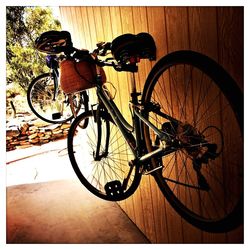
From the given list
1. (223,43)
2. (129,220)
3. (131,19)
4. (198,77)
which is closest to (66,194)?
(129,220)

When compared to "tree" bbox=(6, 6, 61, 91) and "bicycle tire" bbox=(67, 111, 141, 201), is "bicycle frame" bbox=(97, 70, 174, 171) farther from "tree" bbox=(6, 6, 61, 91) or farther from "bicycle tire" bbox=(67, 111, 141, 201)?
"tree" bbox=(6, 6, 61, 91)

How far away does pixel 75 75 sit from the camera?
5.90 feet

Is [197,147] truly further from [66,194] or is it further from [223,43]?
[66,194]

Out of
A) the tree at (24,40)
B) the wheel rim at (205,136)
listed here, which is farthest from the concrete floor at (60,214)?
the tree at (24,40)

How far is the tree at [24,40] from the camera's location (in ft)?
24.4

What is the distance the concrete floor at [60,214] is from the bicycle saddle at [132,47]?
1.69m

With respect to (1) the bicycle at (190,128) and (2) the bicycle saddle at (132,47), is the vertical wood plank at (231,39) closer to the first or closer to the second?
(1) the bicycle at (190,128)

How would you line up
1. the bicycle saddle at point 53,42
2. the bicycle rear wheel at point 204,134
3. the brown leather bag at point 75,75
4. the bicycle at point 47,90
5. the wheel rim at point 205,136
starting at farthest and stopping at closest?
the bicycle at point 47,90 < the brown leather bag at point 75,75 < the bicycle saddle at point 53,42 < the wheel rim at point 205,136 < the bicycle rear wheel at point 204,134

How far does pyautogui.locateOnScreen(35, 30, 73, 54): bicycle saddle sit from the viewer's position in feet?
5.55

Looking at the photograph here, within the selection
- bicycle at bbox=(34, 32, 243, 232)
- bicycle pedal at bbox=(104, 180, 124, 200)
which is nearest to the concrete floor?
bicycle pedal at bbox=(104, 180, 124, 200)

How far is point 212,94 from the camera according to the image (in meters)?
1.23

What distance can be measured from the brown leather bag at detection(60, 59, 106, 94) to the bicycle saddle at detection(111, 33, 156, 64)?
553 millimetres

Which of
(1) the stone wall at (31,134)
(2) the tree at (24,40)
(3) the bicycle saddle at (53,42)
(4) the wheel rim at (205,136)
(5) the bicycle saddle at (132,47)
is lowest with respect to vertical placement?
(1) the stone wall at (31,134)

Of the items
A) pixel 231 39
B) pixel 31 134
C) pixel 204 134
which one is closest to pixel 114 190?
pixel 204 134
